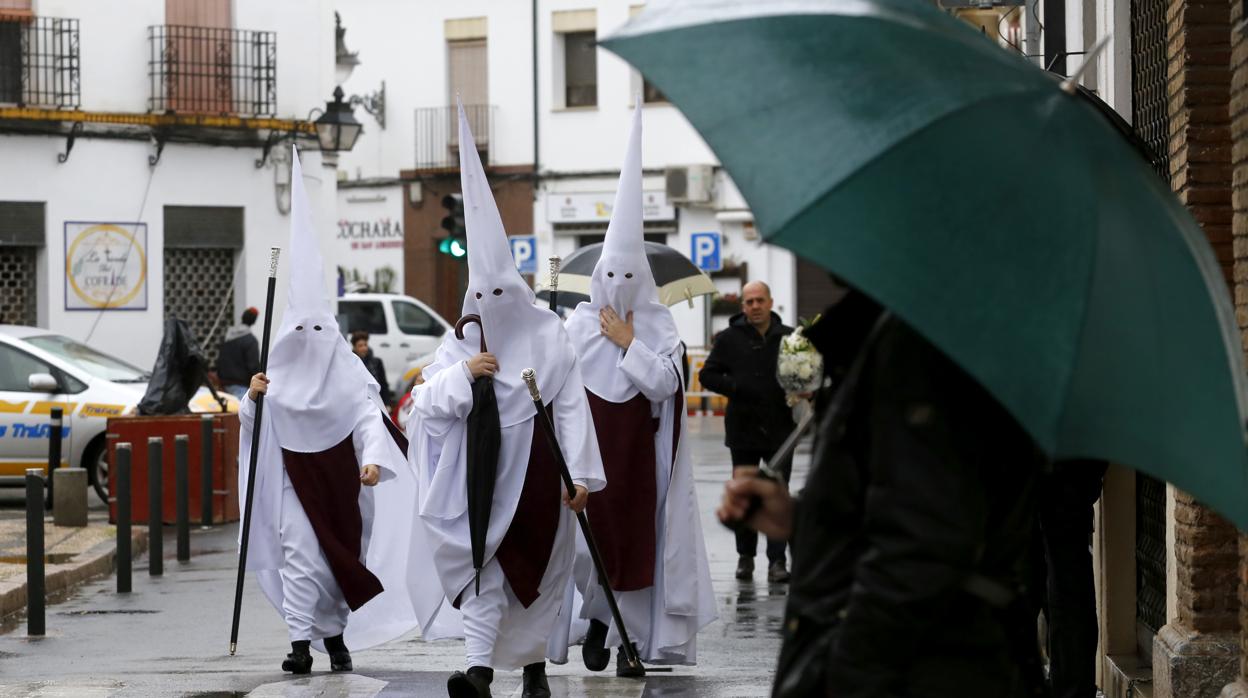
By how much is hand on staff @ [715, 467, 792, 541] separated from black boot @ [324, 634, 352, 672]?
5.89m

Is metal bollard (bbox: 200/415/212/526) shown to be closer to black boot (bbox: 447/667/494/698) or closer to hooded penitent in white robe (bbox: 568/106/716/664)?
hooded penitent in white robe (bbox: 568/106/716/664)

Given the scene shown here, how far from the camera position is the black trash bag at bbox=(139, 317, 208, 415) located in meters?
17.3

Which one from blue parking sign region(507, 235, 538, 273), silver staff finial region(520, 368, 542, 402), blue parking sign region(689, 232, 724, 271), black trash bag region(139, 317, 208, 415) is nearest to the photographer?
silver staff finial region(520, 368, 542, 402)

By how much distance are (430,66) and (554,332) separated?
31117 mm

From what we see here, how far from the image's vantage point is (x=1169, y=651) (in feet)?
22.8

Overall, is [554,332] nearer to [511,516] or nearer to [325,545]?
[511,516]

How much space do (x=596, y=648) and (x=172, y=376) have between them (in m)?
9.04

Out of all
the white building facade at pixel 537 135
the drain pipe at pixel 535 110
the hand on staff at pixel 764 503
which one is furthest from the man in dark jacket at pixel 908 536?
the drain pipe at pixel 535 110

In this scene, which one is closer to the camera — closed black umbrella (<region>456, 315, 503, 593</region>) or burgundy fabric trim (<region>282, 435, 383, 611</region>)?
closed black umbrella (<region>456, 315, 503, 593</region>)

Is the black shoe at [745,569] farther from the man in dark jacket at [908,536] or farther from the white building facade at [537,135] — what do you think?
the white building facade at [537,135]

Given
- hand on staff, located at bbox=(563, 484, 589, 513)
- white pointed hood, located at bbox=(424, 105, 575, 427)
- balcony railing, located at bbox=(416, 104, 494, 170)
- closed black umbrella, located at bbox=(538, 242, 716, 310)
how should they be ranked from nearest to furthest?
hand on staff, located at bbox=(563, 484, 589, 513) < white pointed hood, located at bbox=(424, 105, 575, 427) < closed black umbrella, located at bbox=(538, 242, 716, 310) < balcony railing, located at bbox=(416, 104, 494, 170)

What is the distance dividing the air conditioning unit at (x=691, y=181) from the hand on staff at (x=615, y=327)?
25922mm

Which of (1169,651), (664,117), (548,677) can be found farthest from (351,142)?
(1169,651)

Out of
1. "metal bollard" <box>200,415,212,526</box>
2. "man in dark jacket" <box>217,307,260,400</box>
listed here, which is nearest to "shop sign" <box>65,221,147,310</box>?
"man in dark jacket" <box>217,307,260,400</box>
